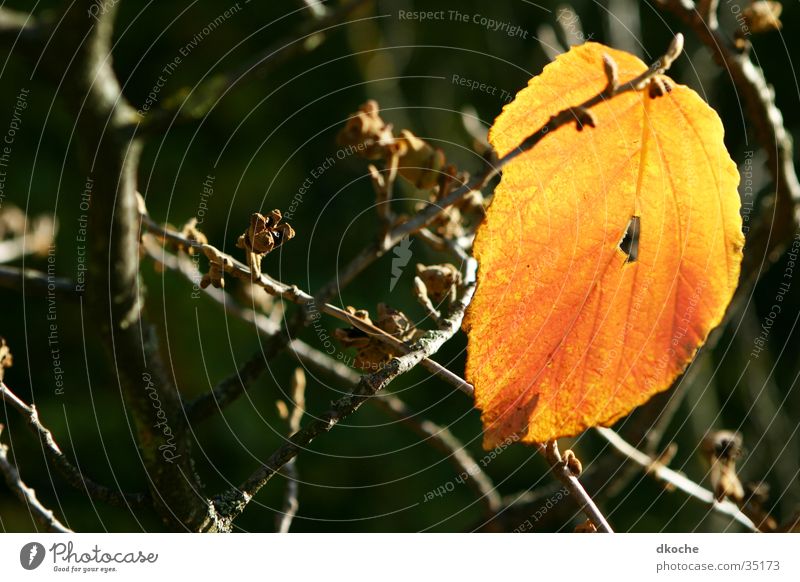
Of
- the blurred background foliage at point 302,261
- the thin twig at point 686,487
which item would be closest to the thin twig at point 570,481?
the thin twig at point 686,487

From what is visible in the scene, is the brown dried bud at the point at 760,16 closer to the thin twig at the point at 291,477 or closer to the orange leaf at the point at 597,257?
the orange leaf at the point at 597,257

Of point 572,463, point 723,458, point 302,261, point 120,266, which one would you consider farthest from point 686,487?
point 302,261

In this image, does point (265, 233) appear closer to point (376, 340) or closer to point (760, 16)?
point (376, 340)

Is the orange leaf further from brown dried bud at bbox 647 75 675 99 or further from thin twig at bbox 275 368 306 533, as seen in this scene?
thin twig at bbox 275 368 306 533

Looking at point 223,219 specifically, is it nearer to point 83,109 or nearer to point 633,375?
point 83,109

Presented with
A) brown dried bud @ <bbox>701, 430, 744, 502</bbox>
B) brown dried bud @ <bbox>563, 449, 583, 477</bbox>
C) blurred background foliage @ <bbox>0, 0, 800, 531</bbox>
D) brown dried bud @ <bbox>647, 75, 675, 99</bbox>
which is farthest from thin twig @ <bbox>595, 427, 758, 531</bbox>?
blurred background foliage @ <bbox>0, 0, 800, 531</bbox>

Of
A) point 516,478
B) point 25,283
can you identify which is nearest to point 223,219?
point 516,478
